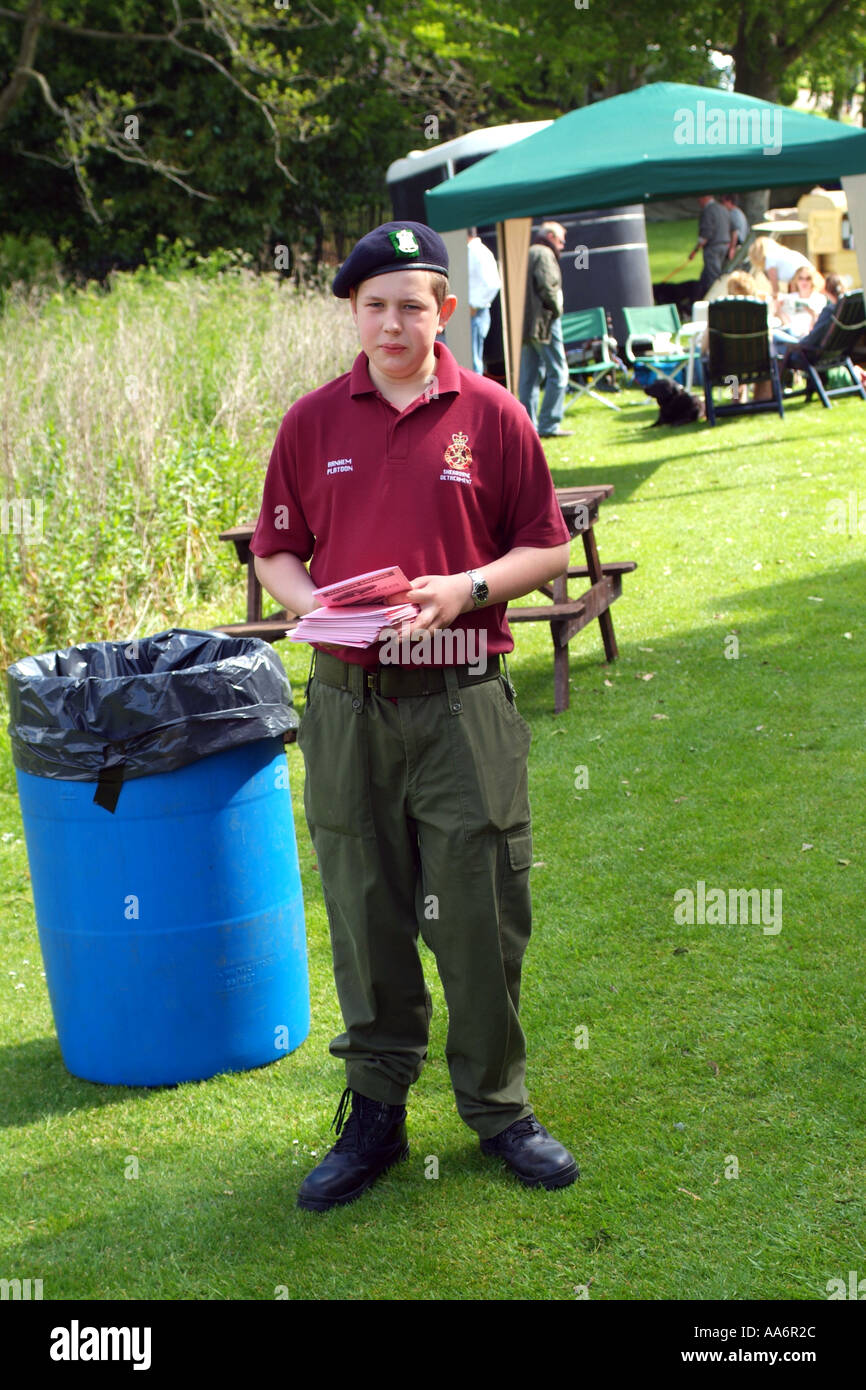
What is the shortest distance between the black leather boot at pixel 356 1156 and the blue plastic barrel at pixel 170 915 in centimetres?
58

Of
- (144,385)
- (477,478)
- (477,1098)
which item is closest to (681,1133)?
(477,1098)

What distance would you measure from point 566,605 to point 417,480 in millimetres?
4214

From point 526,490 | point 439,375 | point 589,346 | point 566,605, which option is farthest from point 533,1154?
point 589,346

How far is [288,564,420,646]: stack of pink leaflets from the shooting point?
9.12ft

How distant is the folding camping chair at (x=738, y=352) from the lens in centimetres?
1423

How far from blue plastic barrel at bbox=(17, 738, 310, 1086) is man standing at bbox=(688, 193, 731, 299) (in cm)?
1804

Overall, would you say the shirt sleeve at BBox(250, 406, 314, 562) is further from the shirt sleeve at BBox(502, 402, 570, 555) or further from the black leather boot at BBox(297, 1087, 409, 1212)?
the black leather boot at BBox(297, 1087, 409, 1212)

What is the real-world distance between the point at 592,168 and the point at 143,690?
9759 millimetres

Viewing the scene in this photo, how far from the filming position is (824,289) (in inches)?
725

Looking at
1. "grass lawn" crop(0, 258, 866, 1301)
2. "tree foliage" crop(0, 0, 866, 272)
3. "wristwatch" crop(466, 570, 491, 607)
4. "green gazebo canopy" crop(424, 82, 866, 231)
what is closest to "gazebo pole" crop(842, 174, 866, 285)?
"green gazebo canopy" crop(424, 82, 866, 231)

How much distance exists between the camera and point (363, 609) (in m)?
2.84

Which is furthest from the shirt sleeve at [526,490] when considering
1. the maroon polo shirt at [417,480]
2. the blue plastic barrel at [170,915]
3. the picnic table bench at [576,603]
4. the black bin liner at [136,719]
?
the picnic table bench at [576,603]
